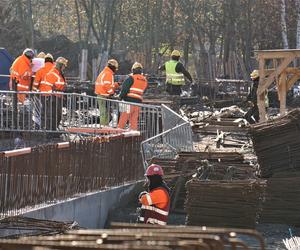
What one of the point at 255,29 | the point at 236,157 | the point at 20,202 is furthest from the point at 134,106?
the point at 255,29

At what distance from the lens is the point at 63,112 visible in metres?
21.5

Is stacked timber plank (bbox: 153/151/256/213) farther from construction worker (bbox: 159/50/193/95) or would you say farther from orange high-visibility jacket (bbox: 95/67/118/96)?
construction worker (bbox: 159/50/193/95)

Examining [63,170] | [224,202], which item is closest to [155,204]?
[224,202]

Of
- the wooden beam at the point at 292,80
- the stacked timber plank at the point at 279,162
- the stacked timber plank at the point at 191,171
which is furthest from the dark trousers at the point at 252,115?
the stacked timber plank at the point at 191,171

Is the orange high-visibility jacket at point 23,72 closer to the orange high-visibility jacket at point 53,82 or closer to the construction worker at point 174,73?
the orange high-visibility jacket at point 53,82

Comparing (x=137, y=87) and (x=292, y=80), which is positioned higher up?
(x=292, y=80)

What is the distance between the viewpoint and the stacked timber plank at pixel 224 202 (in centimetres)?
1440

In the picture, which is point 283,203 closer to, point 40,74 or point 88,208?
point 88,208

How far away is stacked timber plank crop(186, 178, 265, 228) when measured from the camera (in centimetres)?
1440

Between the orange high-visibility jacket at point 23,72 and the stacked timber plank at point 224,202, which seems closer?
the stacked timber plank at point 224,202

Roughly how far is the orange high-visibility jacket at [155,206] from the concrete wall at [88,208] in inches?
73.6

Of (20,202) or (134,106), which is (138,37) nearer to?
(134,106)

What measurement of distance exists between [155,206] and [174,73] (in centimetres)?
1565

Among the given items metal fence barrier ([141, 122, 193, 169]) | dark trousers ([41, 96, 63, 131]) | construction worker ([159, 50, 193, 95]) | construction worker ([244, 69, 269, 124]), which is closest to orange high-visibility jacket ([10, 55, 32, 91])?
dark trousers ([41, 96, 63, 131])
